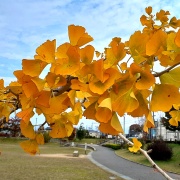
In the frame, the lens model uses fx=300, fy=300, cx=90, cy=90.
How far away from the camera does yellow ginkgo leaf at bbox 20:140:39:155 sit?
60cm

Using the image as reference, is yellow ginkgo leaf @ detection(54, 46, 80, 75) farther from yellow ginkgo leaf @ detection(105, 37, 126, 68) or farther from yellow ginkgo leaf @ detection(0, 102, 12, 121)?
yellow ginkgo leaf @ detection(0, 102, 12, 121)

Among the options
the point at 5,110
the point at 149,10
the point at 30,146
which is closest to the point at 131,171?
the point at 149,10

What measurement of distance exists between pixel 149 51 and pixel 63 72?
10 centimetres

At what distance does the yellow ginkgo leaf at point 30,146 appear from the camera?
0.60 meters

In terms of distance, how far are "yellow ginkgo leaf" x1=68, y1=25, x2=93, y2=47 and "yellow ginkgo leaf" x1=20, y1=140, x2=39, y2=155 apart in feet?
0.99

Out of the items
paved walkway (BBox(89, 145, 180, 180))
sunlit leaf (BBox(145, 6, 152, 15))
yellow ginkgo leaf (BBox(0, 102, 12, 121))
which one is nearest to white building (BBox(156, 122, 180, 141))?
paved walkway (BBox(89, 145, 180, 180))

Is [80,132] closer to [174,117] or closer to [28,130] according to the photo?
[174,117]

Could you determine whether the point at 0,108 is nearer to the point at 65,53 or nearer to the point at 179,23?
the point at 65,53

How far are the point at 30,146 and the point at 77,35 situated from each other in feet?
1.04

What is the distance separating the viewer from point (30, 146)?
60 centimetres

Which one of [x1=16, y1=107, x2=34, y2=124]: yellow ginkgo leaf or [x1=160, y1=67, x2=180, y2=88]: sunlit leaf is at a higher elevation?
[x1=160, y1=67, x2=180, y2=88]: sunlit leaf

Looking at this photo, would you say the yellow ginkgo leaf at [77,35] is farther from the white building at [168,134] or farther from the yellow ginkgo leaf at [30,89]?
the white building at [168,134]

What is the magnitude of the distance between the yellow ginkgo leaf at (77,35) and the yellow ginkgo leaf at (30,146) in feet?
0.99

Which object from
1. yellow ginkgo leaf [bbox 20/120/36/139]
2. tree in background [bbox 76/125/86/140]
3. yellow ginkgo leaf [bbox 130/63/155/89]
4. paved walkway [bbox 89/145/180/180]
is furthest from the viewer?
tree in background [bbox 76/125/86/140]
